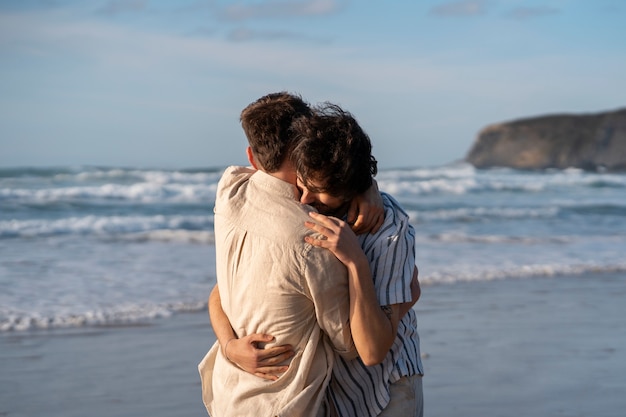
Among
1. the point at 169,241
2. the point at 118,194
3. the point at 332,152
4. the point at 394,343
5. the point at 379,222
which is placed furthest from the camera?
the point at 118,194

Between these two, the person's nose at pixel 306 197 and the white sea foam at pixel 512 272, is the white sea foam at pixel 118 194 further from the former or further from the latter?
the person's nose at pixel 306 197

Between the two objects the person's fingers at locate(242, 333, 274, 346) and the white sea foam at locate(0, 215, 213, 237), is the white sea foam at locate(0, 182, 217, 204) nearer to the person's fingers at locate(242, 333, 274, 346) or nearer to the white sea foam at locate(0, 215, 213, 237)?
the white sea foam at locate(0, 215, 213, 237)

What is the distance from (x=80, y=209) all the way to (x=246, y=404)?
15.0m

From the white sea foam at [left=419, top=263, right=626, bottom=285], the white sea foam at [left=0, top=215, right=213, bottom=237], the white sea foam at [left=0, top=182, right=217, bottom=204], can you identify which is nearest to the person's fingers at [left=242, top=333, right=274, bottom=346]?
the white sea foam at [left=419, top=263, right=626, bottom=285]

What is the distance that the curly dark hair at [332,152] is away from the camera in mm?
2172

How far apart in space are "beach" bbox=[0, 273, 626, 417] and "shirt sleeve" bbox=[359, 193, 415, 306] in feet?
7.15

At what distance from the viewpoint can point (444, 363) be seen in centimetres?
525

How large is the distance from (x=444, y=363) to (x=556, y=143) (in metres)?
56.7

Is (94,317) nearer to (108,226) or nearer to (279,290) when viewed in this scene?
(279,290)

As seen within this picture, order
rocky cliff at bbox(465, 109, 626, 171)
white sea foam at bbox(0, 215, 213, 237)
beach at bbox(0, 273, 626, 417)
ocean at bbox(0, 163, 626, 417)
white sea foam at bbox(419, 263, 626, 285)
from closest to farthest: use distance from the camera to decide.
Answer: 1. beach at bbox(0, 273, 626, 417)
2. ocean at bbox(0, 163, 626, 417)
3. white sea foam at bbox(419, 263, 626, 285)
4. white sea foam at bbox(0, 215, 213, 237)
5. rocky cliff at bbox(465, 109, 626, 171)

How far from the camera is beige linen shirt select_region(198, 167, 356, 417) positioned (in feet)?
7.41

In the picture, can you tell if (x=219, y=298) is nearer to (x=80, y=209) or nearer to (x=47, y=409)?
(x=47, y=409)

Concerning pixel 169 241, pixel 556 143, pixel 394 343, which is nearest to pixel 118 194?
pixel 169 241

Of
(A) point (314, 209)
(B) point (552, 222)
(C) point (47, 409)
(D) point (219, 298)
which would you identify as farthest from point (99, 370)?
(B) point (552, 222)
